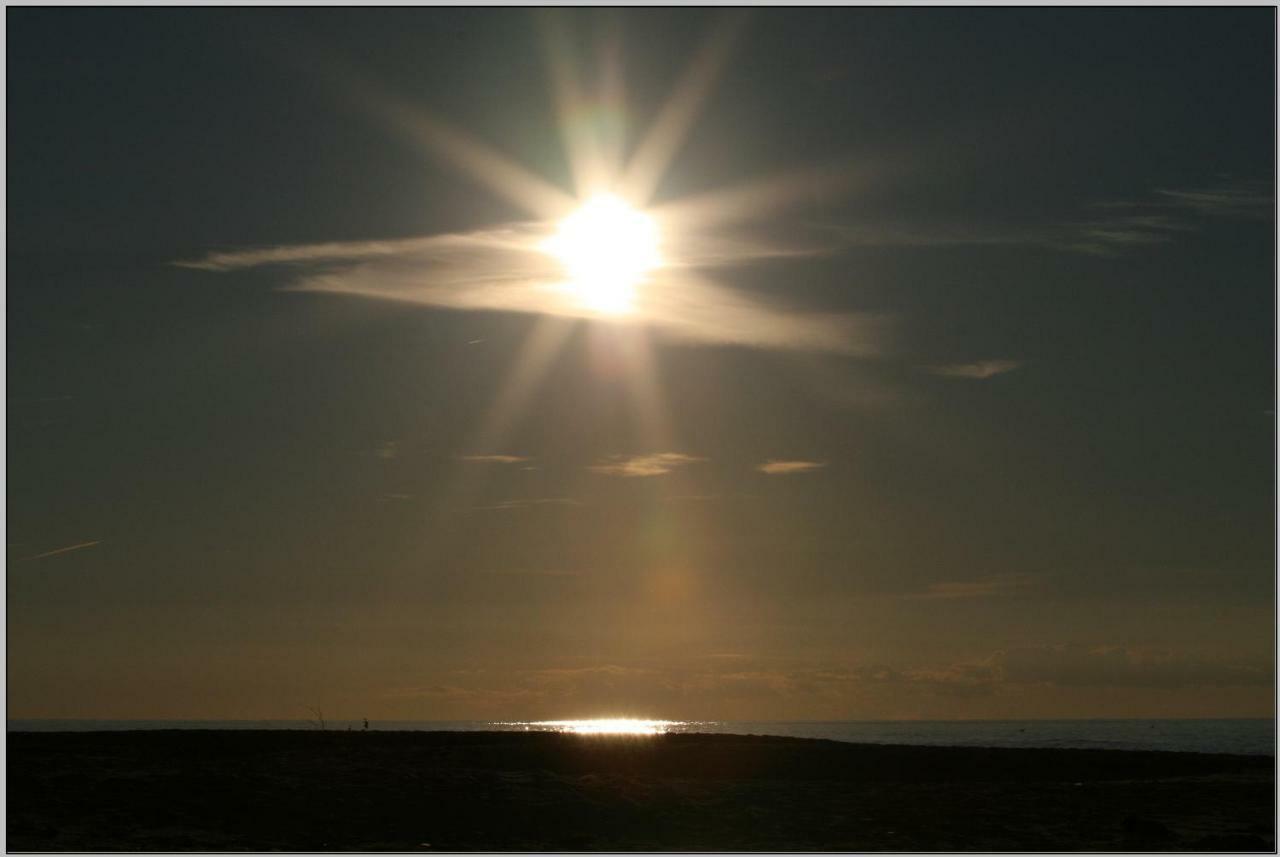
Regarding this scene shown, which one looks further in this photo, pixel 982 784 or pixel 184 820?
pixel 982 784

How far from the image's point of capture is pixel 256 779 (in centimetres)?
3578

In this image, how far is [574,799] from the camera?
118 feet

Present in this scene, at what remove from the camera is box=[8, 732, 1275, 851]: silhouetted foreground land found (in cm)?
3183

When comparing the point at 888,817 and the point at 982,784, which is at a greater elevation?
the point at 982,784

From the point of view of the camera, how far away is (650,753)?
44.8 m

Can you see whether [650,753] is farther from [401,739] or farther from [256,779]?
[256,779]

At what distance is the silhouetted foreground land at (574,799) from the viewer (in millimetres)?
31828

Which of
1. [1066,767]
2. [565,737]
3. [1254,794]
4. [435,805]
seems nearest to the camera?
[435,805]

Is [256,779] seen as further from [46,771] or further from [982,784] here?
[982,784]

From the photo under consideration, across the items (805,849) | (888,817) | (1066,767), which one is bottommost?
(805,849)

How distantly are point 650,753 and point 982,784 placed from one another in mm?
10269

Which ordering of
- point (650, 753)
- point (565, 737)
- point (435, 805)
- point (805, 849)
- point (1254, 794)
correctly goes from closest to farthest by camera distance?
point (805, 849), point (435, 805), point (1254, 794), point (650, 753), point (565, 737)

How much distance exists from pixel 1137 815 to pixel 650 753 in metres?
14.9

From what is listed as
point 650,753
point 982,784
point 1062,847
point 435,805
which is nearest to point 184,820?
point 435,805
